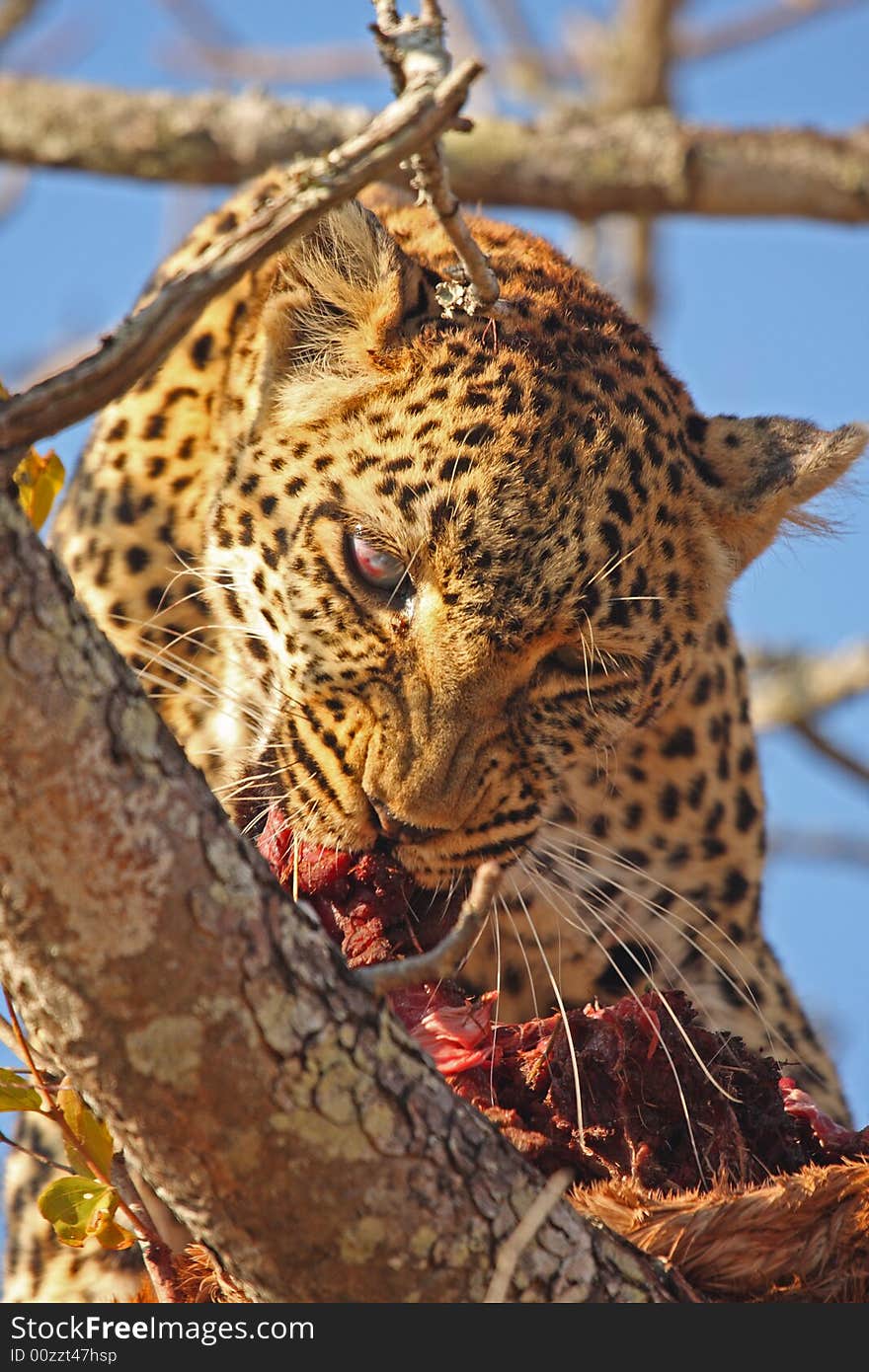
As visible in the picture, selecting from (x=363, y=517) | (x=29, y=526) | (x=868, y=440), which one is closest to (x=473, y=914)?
(x=29, y=526)

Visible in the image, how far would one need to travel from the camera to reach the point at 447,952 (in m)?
3.13

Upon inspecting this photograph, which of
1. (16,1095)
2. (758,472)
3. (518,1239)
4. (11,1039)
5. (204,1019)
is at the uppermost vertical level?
(758,472)

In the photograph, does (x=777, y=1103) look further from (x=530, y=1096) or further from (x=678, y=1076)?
(x=530, y=1096)

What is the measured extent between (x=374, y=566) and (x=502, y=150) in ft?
12.9

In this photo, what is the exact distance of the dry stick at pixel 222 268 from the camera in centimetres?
302

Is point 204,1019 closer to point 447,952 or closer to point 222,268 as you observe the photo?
point 447,952

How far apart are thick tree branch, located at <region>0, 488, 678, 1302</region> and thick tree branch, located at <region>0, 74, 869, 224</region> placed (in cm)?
576

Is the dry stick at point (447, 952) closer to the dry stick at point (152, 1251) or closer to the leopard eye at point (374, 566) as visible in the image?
the dry stick at point (152, 1251)

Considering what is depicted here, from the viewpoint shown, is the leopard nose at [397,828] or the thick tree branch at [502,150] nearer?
the leopard nose at [397,828]

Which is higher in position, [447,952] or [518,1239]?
[447,952]

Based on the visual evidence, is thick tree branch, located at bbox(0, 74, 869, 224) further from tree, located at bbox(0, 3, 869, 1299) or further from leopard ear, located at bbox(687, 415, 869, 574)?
tree, located at bbox(0, 3, 869, 1299)

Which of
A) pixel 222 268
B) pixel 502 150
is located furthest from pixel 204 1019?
pixel 502 150

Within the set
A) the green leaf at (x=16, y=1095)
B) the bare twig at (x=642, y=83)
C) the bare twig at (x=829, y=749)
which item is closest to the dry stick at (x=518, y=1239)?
the green leaf at (x=16, y=1095)

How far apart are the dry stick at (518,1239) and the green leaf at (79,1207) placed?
3.46 ft
